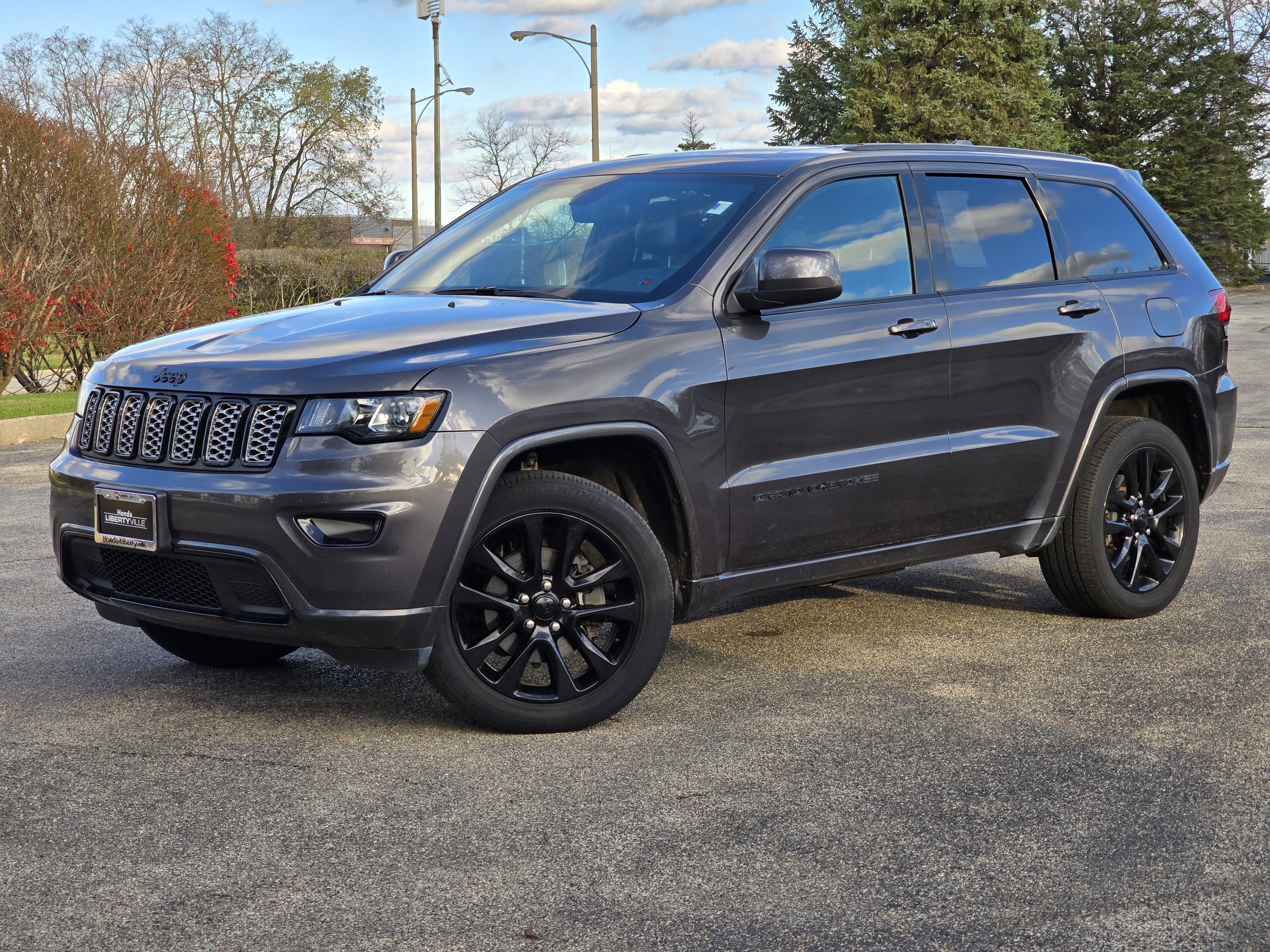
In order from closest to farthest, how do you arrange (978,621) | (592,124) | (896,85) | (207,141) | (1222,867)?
(1222,867) → (978,621) → (592,124) → (896,85) → (207,141)

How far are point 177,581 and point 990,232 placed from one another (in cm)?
330

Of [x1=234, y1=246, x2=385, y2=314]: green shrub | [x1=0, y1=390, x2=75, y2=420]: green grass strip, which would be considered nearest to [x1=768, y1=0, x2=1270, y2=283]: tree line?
[x1=234, y1=246, x2=385, y2=314]: green shrub

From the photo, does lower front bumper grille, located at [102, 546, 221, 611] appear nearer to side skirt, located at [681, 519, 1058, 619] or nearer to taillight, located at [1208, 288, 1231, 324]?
side skirt, located at [681, 519, 1058, 619]

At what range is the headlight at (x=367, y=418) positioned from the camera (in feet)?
12.9

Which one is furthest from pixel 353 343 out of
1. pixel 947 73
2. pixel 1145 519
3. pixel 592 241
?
pixel 947 73

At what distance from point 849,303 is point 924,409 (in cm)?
Answer: 48

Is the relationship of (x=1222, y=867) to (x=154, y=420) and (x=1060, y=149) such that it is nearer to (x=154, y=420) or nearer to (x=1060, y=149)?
(x=154, y=420)

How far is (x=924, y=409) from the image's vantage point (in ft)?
16.6

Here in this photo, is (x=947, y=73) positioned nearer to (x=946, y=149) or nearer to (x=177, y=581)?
(x=946, y=149)

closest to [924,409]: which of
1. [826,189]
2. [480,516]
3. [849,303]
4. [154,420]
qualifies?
[849,303]

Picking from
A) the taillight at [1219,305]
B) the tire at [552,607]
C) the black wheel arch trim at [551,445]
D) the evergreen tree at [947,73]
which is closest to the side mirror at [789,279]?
the black wheel arch trim at [551,445]

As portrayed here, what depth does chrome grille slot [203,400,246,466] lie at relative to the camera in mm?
4047

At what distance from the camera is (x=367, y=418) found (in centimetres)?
395

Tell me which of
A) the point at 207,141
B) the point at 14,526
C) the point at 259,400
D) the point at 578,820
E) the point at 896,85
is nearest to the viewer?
the point at 578,820
